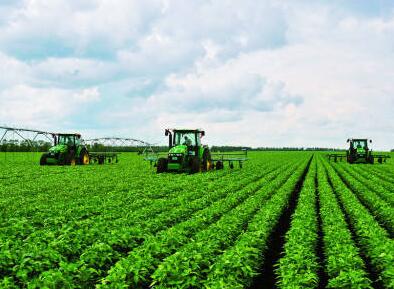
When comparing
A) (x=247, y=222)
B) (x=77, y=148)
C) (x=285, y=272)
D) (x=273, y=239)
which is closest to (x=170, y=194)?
(x=247, y=222)

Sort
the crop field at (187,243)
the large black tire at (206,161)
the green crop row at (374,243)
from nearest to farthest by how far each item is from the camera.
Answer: the crop field at (187,243) → the green crop row at (374,243) → the large black tire at (206,161)

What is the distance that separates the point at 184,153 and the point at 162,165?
5.35 ft

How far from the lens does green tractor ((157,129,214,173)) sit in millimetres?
22438

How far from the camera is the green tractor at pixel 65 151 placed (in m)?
29.2

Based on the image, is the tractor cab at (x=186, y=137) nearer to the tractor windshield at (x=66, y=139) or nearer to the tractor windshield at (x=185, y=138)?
the tractor windshield at (x=185, y=138)

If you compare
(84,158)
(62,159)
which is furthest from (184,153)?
(84,158)

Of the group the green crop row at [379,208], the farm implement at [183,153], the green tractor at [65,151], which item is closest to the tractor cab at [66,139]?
the green tractor at [65,151]

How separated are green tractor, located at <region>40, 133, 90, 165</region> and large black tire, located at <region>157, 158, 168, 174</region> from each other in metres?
9.30

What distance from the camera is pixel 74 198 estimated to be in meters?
14.0

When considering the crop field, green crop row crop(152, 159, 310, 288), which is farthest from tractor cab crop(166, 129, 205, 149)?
green crop row crop(152, 159, 310, 288)

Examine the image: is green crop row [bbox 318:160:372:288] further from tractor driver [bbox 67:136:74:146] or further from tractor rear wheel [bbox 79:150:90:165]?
tractor rear wheel [bbox 79:150:90:165]

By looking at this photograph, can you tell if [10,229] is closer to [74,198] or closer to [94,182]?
[74,198]

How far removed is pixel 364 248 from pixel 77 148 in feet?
83.9

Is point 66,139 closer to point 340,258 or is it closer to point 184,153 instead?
point 184,153
